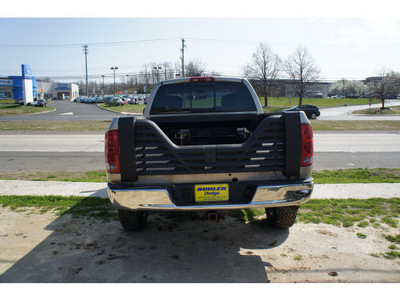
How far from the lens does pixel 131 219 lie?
407 centimetres

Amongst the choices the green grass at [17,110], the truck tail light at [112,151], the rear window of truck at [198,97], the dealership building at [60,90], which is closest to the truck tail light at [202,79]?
the rear window of truck at [198,97]

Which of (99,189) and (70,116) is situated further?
(70,116)

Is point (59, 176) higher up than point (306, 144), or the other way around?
point (306, 144)

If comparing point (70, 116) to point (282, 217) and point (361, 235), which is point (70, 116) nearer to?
point (282, 217)

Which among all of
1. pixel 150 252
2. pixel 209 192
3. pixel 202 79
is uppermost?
pixel 202 79

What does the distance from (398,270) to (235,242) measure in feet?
5.64

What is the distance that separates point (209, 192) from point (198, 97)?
2009 mm

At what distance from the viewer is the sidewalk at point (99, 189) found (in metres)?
5.79

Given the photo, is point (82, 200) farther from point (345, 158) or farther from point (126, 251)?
point (345, 158)

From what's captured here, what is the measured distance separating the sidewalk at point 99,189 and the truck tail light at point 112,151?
271 centimetres

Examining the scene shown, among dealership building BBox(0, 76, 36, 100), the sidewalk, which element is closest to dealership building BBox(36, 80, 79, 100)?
dealership building BBox(0, 76, 36, 100)

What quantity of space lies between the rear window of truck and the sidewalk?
7.22 feet

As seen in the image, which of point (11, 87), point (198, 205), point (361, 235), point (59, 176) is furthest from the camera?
point (11, 87)

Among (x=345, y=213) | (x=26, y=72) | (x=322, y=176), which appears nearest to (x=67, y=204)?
(x=345, y=213)
